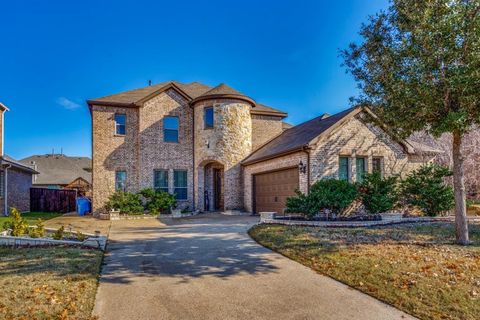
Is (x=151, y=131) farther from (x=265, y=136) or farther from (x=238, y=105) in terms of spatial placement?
(x=265, y=136)

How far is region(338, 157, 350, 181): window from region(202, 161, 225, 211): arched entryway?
7.96 meters

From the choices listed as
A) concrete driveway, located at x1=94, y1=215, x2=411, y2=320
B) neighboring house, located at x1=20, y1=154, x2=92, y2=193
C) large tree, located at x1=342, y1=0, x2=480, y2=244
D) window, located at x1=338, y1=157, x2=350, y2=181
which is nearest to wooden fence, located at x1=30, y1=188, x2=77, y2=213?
neighboring house, located at x1=20, y1=154, x2=92, y2=193

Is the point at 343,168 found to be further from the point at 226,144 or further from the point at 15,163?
the point at 15,163

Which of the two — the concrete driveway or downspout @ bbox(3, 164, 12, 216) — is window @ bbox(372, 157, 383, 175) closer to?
the concrete driveway

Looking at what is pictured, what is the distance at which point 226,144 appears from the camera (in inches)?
778

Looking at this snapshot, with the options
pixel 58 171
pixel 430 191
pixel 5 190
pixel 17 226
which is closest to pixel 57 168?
pixel 58 171

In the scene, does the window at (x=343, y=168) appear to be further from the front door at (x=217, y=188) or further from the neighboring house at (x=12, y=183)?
the neighboring house at (x=12, y=183)

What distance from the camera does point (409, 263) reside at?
6590 millimetres

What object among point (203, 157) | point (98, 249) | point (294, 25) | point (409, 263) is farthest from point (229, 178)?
point (409, 263)

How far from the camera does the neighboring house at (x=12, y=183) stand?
19.3 m

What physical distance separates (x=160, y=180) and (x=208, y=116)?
4.88m

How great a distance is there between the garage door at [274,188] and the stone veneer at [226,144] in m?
1.78

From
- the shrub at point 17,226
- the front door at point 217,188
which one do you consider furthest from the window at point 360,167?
the shrub at point 17,226

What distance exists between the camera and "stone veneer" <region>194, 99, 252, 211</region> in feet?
64.5
